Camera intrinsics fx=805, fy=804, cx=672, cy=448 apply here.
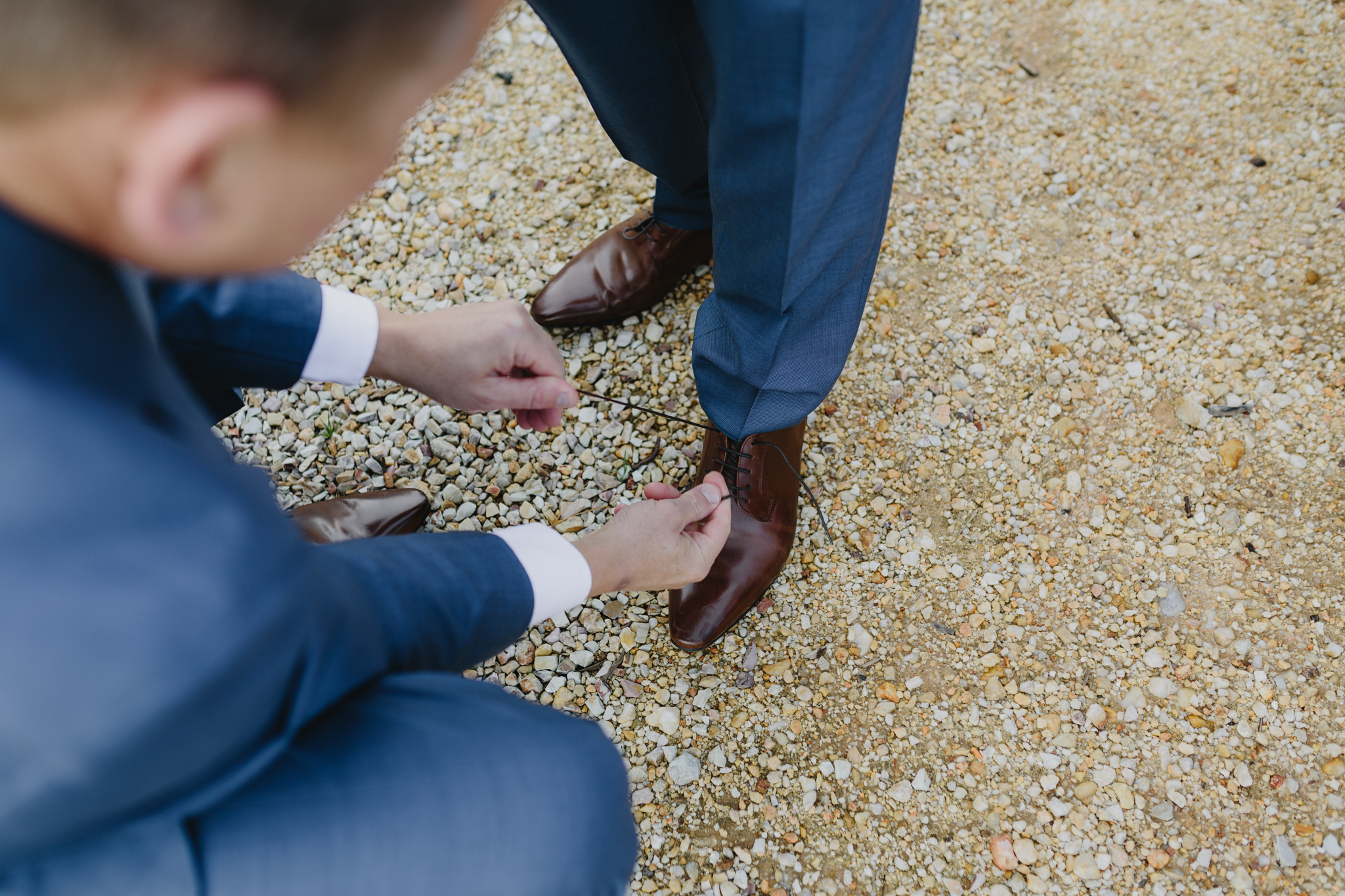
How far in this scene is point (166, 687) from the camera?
0.76 metres

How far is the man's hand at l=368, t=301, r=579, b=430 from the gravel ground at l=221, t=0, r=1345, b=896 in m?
0.45

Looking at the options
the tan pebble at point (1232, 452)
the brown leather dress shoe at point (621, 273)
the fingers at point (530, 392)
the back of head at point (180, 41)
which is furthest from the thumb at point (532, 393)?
the tan pebble at point (1232, 452)

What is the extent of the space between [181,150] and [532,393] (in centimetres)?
103

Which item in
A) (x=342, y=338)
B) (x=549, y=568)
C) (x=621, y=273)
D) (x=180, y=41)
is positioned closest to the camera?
(x=180, y=41)

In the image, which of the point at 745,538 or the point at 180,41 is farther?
the point at 745,538

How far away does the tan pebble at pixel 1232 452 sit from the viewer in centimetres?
191

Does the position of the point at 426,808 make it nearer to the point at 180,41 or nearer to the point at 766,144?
the point at 180,41

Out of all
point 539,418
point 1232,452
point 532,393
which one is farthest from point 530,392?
point 1232,452

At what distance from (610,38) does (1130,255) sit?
1547mm

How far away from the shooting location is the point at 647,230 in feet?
6.82

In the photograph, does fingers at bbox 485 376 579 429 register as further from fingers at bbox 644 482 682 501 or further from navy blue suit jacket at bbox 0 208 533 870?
navy blue suit jacket at bbox 0 208 533 870

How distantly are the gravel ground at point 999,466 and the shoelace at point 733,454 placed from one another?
0.09 ft

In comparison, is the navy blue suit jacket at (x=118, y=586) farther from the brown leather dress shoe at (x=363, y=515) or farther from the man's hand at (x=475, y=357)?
the brown leather dress shoe at (x=363, y=515)

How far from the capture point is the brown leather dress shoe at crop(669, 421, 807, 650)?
5.77 ft
